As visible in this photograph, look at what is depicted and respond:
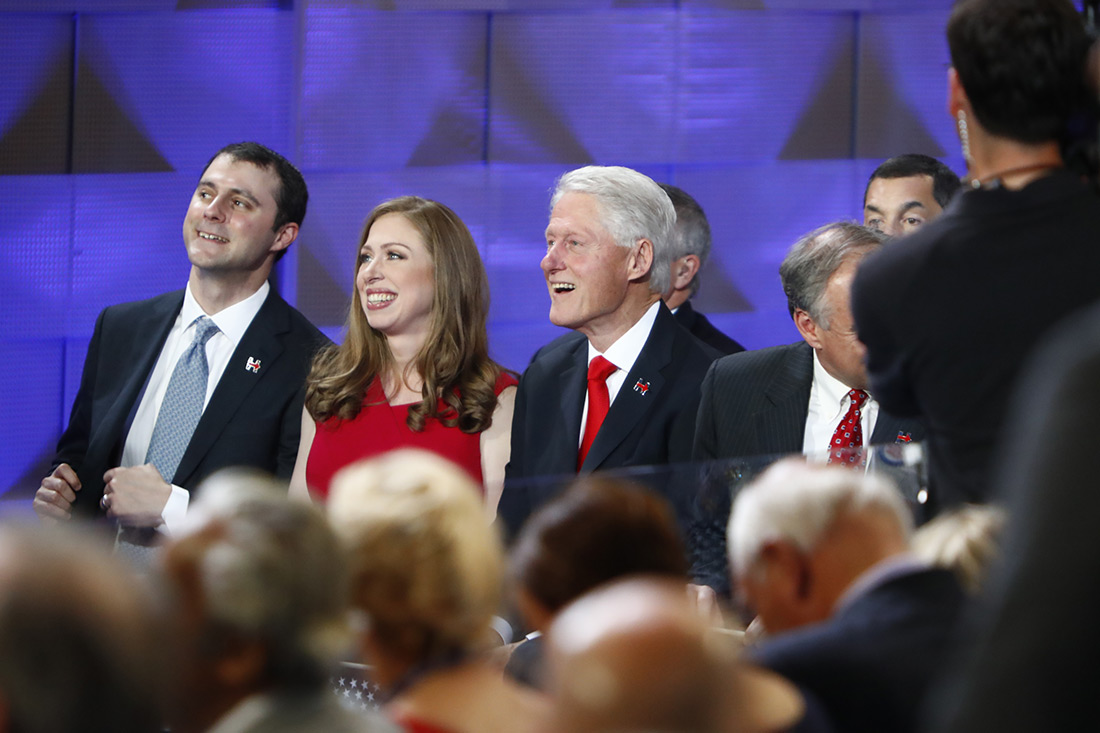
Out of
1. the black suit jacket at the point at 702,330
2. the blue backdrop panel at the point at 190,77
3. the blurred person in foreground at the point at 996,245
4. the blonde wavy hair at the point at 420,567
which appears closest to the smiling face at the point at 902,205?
the black suit jacket at the point at 702,330

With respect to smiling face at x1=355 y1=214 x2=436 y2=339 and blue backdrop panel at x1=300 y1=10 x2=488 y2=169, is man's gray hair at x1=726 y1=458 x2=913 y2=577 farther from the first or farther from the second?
blue backdrop panel at x1=300 y1=10 x2=488 y2=169

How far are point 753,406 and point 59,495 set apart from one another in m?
1.95

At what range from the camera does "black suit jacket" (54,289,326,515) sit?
3.45 metres

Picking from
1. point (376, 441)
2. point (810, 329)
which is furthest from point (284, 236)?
point (810, 329)

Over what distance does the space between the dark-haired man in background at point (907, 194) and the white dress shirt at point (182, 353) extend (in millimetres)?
1912

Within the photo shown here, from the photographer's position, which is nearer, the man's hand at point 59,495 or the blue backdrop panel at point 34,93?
the man's hand at point 59,495

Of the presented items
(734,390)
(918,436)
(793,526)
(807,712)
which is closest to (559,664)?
(807,712)

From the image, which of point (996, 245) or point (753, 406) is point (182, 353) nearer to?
point (753, 406)

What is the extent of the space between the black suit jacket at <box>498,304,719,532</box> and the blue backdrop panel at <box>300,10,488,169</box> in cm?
203

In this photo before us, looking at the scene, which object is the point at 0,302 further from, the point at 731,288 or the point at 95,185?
the point at 731,288

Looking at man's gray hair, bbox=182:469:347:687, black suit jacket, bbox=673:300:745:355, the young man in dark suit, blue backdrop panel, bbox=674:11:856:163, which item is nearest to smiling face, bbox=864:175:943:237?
black suit jacket, bbox=673:300:745:355

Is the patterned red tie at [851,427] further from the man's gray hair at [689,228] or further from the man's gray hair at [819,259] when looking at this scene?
the man's gray hair at [689,228]

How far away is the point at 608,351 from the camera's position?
10.8 feet

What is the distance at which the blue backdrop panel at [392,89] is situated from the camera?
16.5 feet
